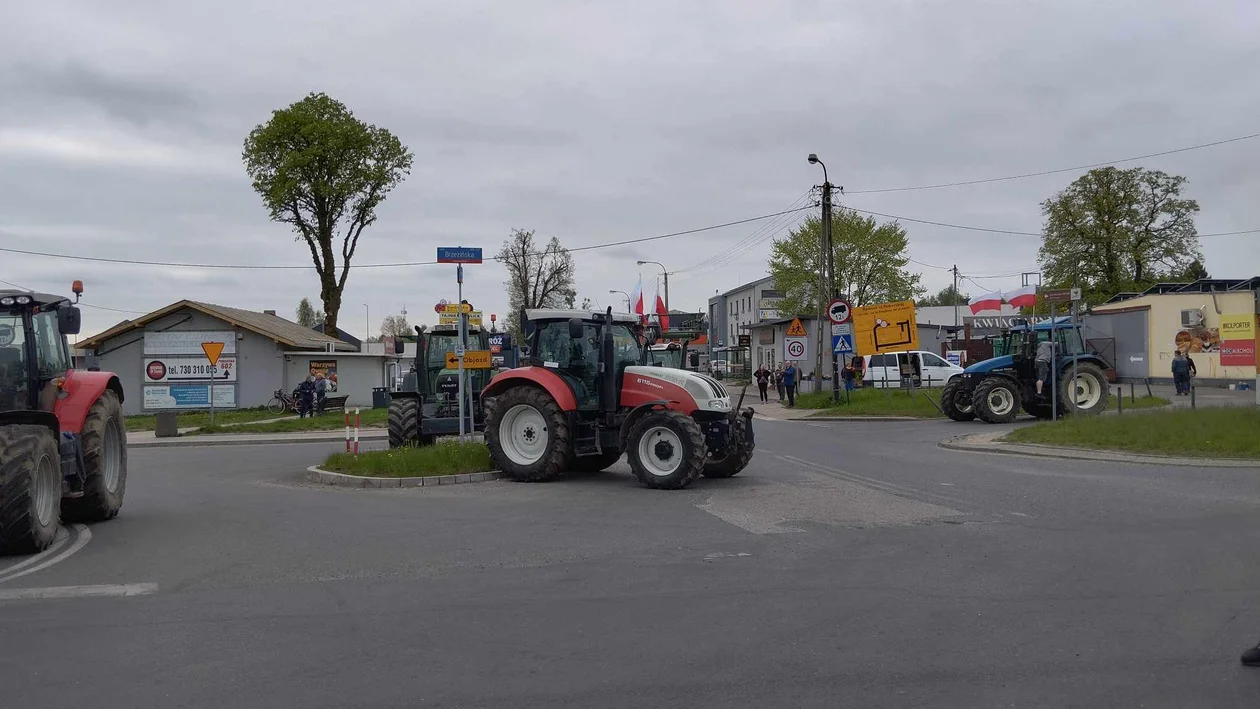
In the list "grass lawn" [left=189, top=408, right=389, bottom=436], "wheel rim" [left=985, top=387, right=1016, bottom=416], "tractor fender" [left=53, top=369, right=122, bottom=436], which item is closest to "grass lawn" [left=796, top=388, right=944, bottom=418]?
"wheel rim" [left=985, top=387, right=1016, bottom=416]

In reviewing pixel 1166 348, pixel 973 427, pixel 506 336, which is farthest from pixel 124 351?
pixel 1166 348

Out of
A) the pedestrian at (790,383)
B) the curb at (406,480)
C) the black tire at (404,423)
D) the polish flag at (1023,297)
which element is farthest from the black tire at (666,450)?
the polish flag at (1023,297)

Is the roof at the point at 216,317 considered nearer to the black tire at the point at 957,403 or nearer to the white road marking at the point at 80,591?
the black tire at the point at 957,403

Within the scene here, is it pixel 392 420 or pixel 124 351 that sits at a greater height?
pixel 124 351

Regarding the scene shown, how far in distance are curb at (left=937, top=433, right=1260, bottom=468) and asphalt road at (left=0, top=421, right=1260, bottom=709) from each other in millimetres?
2827

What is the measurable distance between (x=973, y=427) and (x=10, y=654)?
21.7 m

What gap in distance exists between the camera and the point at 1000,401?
80.8 feet

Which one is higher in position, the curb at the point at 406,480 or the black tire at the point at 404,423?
the black tire at the point at 404,423

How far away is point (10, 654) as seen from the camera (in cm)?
584

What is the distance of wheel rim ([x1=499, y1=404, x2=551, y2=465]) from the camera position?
1460 centimetres

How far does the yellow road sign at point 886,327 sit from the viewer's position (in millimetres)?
29484

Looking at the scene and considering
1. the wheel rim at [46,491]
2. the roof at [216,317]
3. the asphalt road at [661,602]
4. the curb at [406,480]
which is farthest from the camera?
the roof at [216,317]

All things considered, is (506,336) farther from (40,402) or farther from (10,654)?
(10,654)

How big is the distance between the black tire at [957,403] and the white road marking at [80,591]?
21786mm
